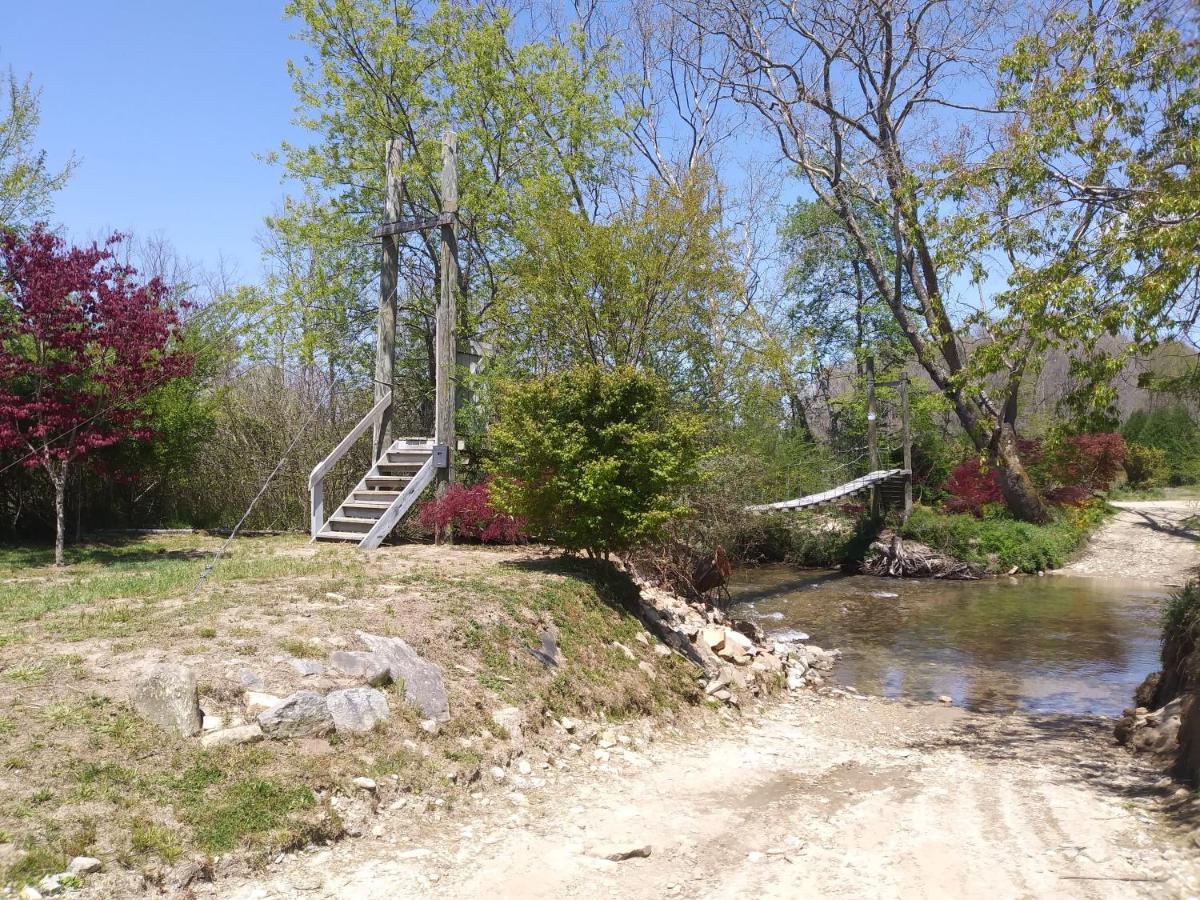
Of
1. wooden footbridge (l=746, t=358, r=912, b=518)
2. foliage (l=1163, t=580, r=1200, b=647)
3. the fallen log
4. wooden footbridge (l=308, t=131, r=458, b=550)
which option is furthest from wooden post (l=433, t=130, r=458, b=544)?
the fallen log

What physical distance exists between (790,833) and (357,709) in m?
2.72

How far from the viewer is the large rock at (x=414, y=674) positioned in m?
5.96

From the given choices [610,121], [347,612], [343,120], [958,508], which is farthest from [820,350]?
[347,612]

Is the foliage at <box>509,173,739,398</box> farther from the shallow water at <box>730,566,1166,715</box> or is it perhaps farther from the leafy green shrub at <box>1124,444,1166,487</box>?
the leafy green shrub at <box>1124,444,1166,487</box>

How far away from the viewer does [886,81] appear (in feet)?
64.1

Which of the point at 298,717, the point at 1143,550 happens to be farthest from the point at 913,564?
the point at 298,717

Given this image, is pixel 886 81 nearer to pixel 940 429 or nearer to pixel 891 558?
pixel 891 558

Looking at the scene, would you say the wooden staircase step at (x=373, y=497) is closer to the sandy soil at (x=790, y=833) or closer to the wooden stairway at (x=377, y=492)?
the wooden stairway at (x=377, y=492)

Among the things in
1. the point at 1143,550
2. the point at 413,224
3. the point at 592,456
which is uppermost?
the point at 413,224

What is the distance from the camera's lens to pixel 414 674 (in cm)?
614

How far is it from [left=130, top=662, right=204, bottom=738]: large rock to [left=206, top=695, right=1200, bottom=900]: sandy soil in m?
1.05

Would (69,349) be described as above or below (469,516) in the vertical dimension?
above

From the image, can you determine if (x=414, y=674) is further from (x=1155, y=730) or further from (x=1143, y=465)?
(x=1143, y=465)

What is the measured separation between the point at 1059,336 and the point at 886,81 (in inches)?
569
